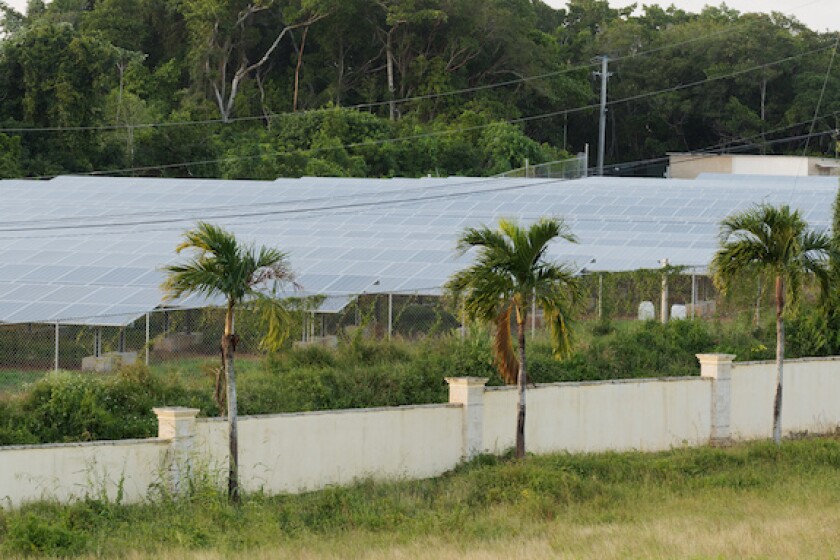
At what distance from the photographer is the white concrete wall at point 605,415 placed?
25.3m

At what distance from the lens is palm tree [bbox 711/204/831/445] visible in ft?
84.9

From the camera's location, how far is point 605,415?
26516 millimetres

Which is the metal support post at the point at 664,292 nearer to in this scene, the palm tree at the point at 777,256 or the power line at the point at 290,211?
the palm tree at the point at 777,256

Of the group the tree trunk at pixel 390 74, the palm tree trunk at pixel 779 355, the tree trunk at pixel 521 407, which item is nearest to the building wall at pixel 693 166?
the tree trunk at pixel 390 74

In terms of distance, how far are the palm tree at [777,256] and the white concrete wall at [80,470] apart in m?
11.2

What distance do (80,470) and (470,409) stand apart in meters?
7.26

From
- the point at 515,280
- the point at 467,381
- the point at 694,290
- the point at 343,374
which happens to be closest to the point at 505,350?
the point at 467,381

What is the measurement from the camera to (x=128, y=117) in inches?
2562

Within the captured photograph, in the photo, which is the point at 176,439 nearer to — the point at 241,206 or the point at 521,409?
the point at 521,409

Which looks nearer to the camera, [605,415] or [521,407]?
[521,407]

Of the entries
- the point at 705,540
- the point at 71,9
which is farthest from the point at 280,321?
the point at 71,9

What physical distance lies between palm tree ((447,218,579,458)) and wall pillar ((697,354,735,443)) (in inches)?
210

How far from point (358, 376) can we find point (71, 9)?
6155 centimetres

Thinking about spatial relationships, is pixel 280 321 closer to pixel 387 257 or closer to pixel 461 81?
pixel 387 257
